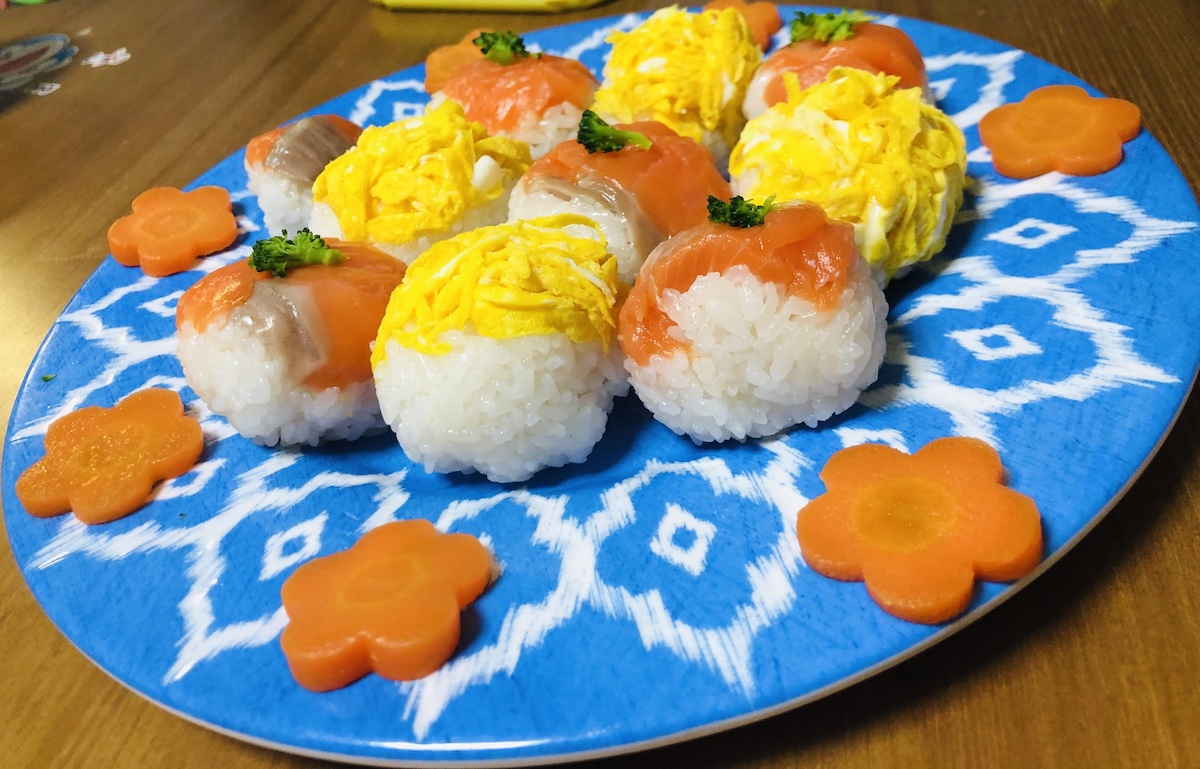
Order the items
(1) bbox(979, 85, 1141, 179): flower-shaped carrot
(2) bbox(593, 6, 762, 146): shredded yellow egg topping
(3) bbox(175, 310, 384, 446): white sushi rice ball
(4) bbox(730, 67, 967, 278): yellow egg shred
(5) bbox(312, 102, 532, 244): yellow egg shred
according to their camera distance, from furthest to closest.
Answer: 1. (2) bbox(593, 6, 762, 146): shredded yellow egg topping
2. (5) bbox(312, 102, 532, 244): yellow egg shred
3. (1) bbox(979, 85, 1141, 179): flower-shaped carrot
4. (4) bbox(730, 67, 967, 278): yellow egg shred
5. (3) bbox(175, 310, 384, 446): white sushi rice ball

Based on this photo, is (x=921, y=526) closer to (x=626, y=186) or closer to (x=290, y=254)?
(x=626, y=186)

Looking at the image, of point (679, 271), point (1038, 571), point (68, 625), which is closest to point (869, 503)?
point (1038, 571)

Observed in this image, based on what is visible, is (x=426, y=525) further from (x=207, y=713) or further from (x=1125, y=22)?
(x=1125, y=22)

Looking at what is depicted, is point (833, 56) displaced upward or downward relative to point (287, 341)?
upward

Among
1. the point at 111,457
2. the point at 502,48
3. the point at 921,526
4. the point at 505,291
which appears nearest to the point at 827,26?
A: the point at 502,48

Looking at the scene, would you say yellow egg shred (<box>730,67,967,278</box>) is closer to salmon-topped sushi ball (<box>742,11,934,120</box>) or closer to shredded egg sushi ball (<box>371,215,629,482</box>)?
salmon-topped sushi ball (<box>742,11,934,120</box>)

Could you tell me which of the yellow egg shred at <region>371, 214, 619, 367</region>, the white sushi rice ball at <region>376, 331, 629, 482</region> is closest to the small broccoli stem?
the yellow egg shred at <region>371, 214, 619, 367</region>

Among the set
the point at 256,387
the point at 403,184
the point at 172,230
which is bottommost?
the point at 172,230
